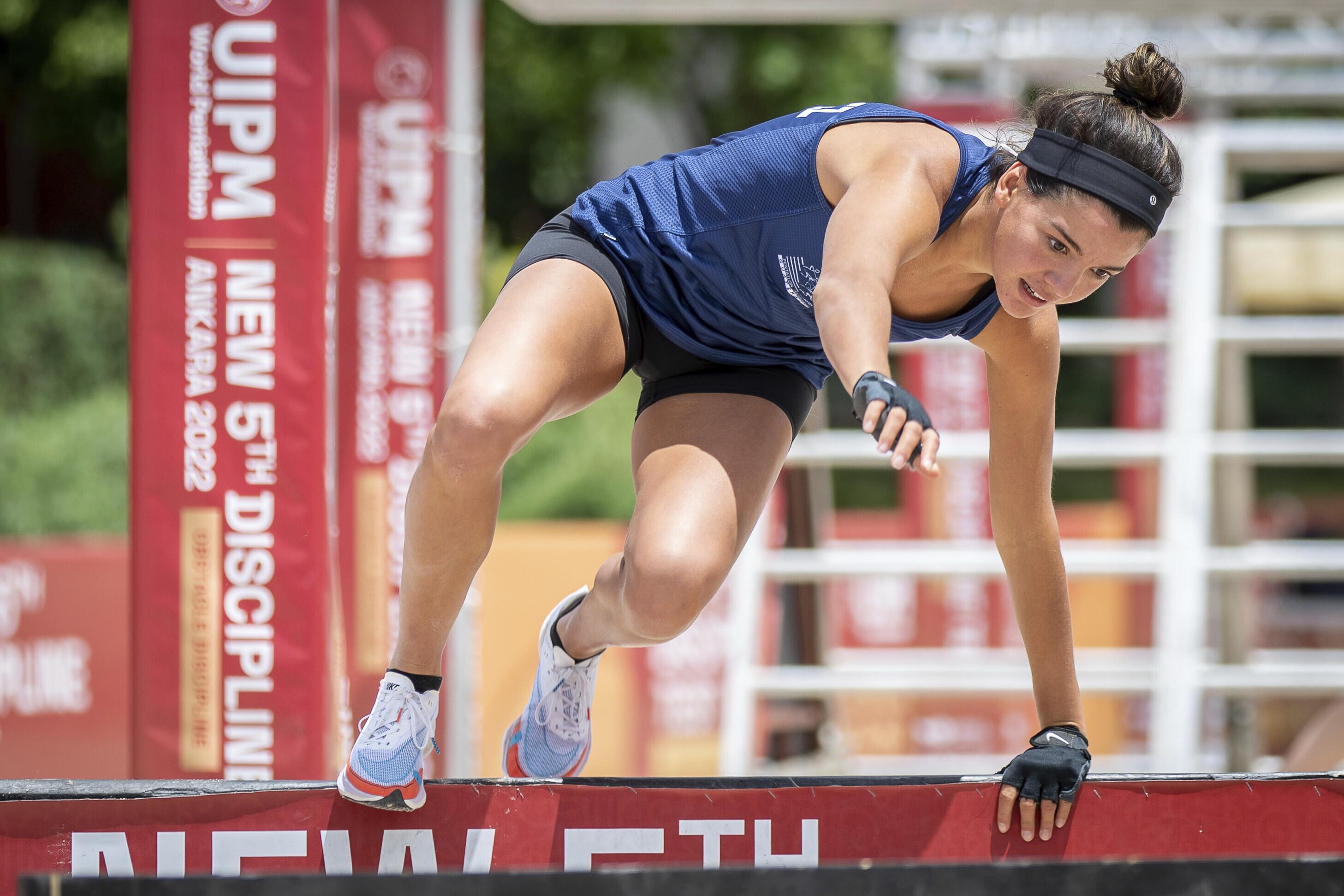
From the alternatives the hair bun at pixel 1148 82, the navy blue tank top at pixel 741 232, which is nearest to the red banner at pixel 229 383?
the navy blue tank top at pixel 741 232

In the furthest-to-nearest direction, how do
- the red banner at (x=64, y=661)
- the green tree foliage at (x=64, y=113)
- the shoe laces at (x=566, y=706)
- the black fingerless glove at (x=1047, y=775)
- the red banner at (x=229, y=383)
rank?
1. the green tree foliage at (x=64, y=113)
2. the red banner at (x=64, y=661)
3. the red banner at (x=229, y=383)
4. the shoe laces at (x=566, y=706)
5. the black fingerless glove at (x=1047, y=775)

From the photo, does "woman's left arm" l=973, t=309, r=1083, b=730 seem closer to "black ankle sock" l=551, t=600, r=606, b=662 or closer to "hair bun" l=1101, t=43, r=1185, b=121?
"hair bun" l=1101, t=43, r=1185, b=121

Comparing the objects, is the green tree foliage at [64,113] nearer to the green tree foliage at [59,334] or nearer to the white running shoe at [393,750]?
the green tree foliage at [59,334]

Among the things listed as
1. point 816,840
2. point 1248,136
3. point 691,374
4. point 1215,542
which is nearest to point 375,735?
point 816,840

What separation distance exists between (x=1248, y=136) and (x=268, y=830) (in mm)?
4677

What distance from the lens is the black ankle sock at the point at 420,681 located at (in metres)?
2.31

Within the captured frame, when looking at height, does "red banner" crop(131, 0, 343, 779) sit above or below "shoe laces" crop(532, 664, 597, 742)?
above

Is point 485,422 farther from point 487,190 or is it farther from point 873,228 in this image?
point 487,190

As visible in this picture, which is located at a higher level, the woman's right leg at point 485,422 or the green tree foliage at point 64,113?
the green tree foliage at point 64,113

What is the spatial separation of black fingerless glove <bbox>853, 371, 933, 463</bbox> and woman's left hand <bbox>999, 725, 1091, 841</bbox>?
784mm

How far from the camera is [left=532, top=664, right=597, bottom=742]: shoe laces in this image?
2676 mm

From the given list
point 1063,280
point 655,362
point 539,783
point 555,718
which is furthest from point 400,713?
point 1063,280

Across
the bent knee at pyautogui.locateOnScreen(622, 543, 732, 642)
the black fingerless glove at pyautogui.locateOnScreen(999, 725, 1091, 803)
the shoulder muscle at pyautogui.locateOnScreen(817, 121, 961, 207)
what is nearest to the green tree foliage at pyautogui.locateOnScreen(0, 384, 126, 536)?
the bent knee at pyautogui.locateOnScreen(622, 543, 732, 642)

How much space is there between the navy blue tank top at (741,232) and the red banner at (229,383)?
1.05 m
